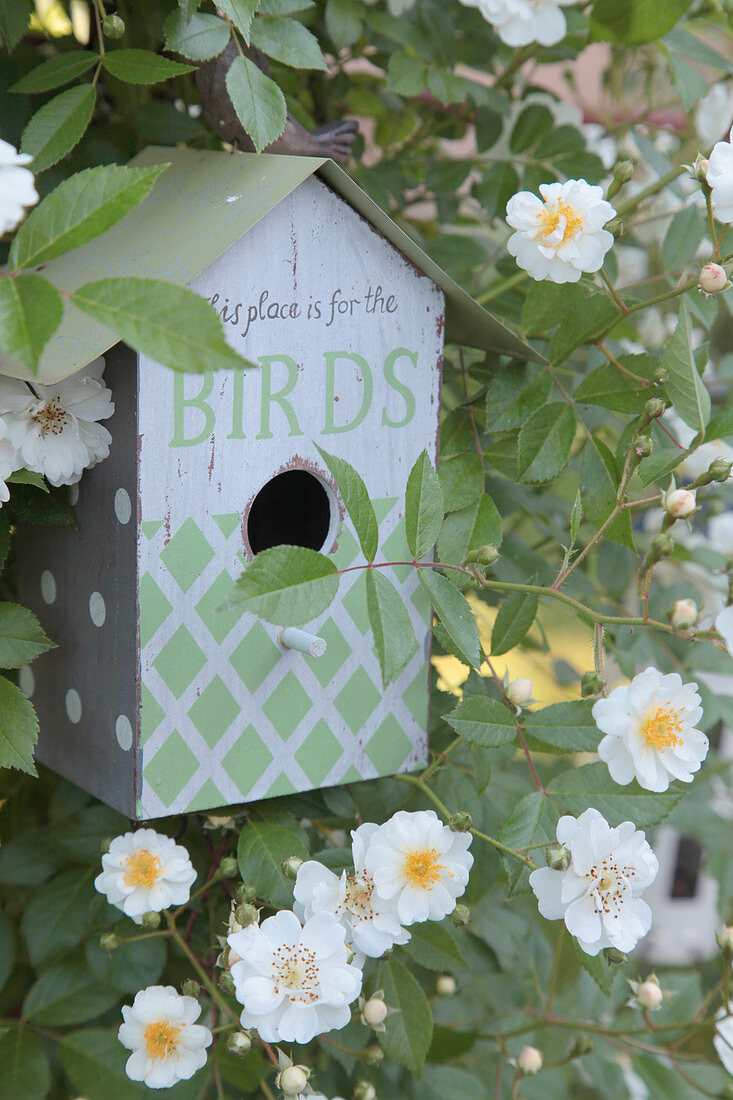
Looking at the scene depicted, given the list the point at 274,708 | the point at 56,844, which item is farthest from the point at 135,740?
the point at 56,844

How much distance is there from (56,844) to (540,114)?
0.95 m

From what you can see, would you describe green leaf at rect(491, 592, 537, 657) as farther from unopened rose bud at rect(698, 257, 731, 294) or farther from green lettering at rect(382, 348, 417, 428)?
unopened rose bud at rect(698, 257, 731, 294)

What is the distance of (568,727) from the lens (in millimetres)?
839

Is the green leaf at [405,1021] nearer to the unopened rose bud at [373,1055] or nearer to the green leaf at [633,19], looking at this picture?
the unopened rose bud at [373,1055]

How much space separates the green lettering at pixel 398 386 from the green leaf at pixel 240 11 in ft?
0.93

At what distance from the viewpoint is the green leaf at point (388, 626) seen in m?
0.71

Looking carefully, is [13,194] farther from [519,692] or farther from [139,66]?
[519,692]

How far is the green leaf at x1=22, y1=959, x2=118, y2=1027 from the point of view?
0.99m

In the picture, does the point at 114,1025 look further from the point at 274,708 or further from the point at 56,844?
the point at 274,708

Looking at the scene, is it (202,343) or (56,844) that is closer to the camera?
(202,343)

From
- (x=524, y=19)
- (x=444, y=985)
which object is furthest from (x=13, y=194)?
(x=444, y=985)

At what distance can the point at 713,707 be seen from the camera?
123 cm

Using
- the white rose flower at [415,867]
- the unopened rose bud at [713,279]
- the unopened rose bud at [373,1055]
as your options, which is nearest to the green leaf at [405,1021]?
the unopened rose bud at [373,1055]

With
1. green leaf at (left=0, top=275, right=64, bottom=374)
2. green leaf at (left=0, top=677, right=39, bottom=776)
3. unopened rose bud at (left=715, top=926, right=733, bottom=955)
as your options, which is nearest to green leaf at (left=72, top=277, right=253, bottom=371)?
green leaf at (left=0, top=275, right=64, bottom=374)
